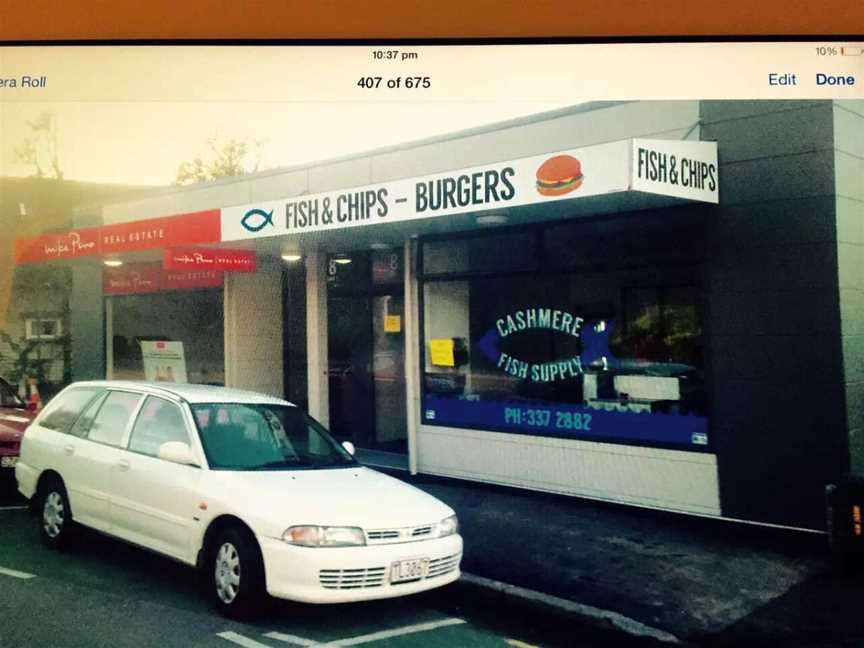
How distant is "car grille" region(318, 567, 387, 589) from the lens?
470 centimetres

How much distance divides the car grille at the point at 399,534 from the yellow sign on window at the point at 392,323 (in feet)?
17.7

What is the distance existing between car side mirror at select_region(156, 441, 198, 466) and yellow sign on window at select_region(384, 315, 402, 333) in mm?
5168

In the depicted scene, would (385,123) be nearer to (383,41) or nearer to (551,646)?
(383,41)

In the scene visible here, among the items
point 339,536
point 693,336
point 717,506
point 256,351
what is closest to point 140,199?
point 339,536

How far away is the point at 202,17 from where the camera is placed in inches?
161

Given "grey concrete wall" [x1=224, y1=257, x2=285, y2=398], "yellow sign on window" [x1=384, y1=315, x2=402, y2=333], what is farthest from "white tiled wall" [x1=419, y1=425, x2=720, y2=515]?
"grey concrete wall" [x1=224, y1=257, x2=285, y2=398]

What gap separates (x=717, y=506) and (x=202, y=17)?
5695 mm

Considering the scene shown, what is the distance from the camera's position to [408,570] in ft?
16.2

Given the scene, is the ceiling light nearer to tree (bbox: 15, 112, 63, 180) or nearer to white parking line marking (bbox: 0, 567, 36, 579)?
tree (bbox: 15, 112, 63, 180)

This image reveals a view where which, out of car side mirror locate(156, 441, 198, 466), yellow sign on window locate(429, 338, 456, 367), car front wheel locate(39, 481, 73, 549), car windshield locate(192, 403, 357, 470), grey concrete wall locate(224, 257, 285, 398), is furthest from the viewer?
grey concrete wall locate(224, 257, 285, 398)

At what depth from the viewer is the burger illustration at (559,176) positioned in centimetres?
652

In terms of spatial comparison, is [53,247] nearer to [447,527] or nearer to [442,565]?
[447,527]

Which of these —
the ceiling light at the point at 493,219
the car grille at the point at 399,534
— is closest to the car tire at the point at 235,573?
the car grille at the point at 399,534

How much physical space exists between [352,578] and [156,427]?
6.69 ft
